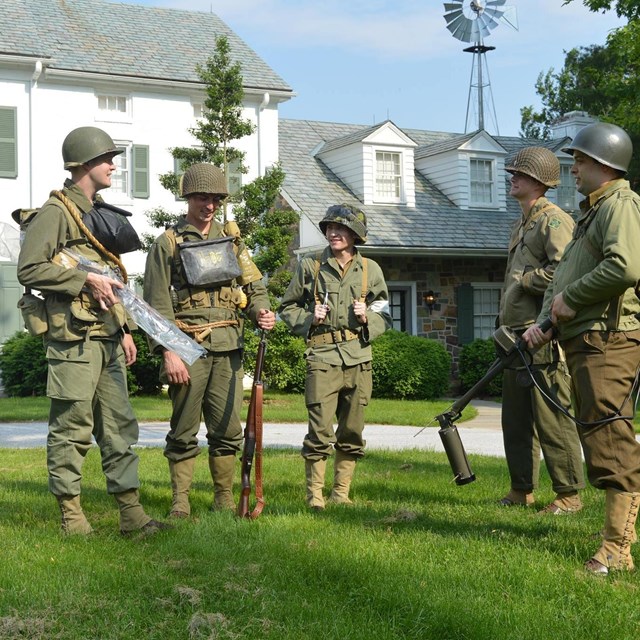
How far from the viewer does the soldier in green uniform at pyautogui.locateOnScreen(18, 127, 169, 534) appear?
19.6 ft

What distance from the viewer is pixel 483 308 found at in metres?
25.5

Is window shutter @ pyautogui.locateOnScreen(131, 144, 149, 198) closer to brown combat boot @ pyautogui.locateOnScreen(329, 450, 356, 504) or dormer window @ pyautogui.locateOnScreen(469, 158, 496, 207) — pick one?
dormer window @ pyautogui.locateOnScreen(469, 158, 496, 207)

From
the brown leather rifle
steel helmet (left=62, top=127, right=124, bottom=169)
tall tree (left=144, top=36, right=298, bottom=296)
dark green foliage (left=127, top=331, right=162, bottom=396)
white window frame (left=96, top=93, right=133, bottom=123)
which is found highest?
white window frame (left=96, top=93, right=133, bottom=123)

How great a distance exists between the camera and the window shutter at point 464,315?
24.8 metres

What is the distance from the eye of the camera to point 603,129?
5.52m

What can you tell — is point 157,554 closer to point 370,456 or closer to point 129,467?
point 129,467

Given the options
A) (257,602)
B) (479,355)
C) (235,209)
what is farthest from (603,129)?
(479,355)

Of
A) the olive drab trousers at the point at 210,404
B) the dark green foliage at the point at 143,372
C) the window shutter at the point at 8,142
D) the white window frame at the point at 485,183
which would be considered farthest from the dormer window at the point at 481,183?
the olive drab trousers at the point at 210,404

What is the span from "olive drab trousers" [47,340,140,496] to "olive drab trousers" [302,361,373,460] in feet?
5.21

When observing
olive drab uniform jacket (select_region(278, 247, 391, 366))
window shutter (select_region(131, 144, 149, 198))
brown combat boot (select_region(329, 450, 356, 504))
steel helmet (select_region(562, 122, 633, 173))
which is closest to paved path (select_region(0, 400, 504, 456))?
brown combat boot (select_region(329, 450, 356, 504))

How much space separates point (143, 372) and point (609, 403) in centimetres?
1604

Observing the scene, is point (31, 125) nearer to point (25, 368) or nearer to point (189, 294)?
point (25, 368)

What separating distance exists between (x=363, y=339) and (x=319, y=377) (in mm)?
483

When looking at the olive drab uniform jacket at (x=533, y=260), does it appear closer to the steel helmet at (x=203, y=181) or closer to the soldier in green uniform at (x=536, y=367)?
the soldier in green uniform at (x=536, y=367)
